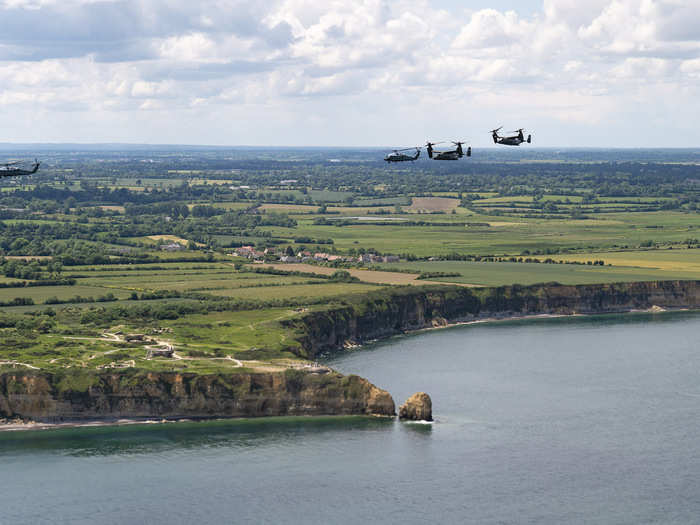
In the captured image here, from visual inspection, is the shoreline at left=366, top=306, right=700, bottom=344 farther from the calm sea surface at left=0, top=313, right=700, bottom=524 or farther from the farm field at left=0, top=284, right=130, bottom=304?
the farm field at left=0, top=284, right=130, bottom=304

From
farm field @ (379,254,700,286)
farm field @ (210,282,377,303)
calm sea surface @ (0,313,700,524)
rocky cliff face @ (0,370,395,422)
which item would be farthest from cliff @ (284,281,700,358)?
rocky cliff face @ (0,370,395,422)

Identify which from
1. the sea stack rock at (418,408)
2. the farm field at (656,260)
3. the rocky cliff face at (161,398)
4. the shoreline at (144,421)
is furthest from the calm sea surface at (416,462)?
the farm field at (656,260)

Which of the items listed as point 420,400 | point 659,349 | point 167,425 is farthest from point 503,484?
point 659,349

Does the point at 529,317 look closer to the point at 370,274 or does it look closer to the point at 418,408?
the point at 370,274

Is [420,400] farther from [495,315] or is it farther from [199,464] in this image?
[495,315]

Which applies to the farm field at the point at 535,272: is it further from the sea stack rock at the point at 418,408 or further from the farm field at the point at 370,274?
the sea stack rock at the point at 418,408
